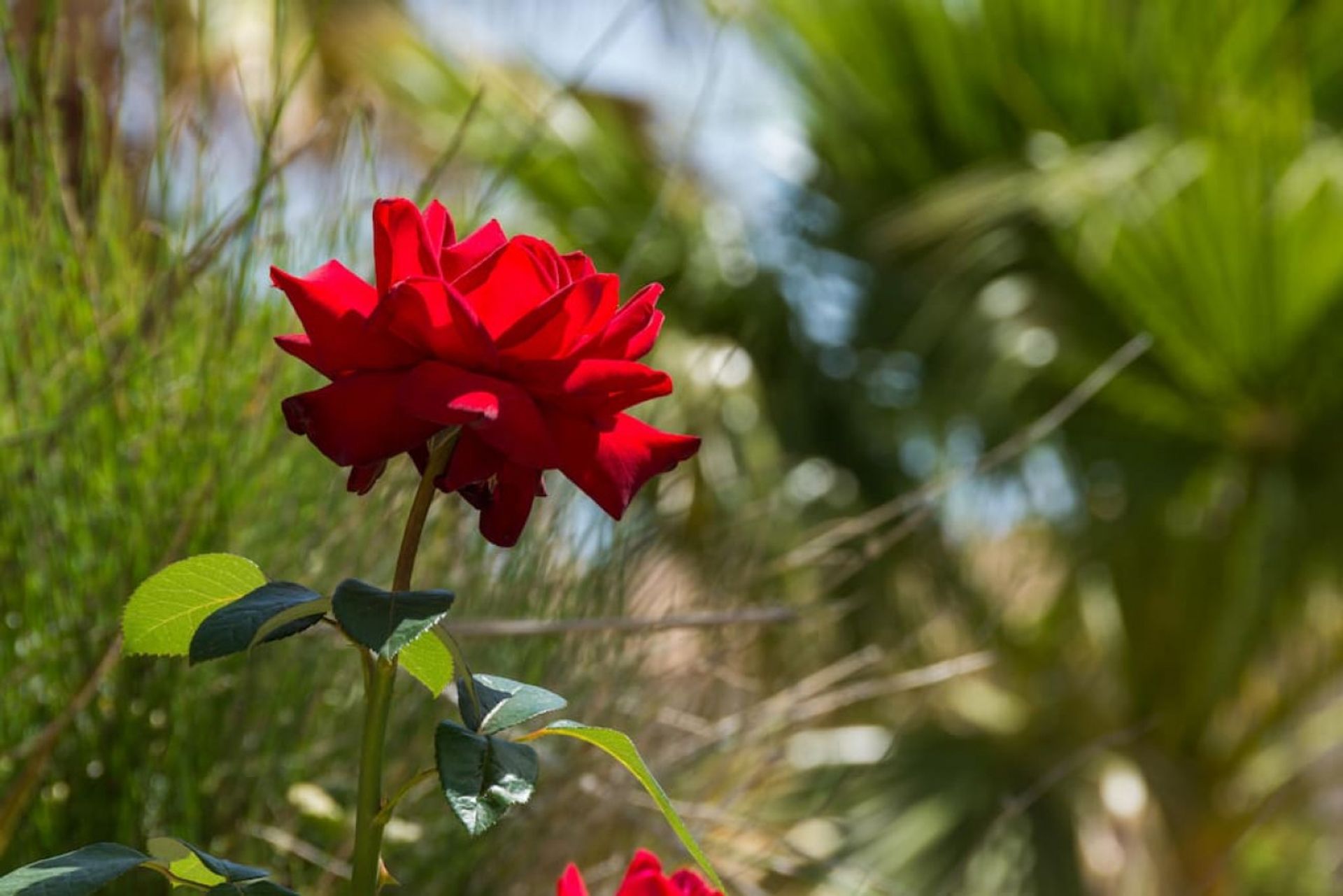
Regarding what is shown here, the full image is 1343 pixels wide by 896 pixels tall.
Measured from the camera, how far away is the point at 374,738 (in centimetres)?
39

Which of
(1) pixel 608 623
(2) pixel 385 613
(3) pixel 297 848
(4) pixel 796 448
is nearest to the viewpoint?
(2) pixel 385 613

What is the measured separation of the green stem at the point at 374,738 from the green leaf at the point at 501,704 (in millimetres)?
20

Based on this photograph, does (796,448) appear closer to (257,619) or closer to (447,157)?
(447,157)

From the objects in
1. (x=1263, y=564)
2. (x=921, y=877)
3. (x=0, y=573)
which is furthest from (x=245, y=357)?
(x=1263, y=564)

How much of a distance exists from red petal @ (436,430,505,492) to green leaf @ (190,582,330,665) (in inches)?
1.7

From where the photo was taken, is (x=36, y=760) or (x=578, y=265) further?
(x=36, y=760)

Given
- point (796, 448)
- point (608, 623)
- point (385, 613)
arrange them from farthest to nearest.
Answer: point (796, 448), point (608, 623), point (385, 613)

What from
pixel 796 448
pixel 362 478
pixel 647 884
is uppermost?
pixel 796 448

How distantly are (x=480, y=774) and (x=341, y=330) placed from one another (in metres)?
0.11

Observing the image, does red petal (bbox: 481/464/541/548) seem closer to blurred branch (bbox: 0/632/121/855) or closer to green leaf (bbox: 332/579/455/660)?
green leaf (bbox: 332/579/455/660)

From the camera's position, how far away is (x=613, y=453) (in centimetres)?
41

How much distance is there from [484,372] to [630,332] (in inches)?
1.5

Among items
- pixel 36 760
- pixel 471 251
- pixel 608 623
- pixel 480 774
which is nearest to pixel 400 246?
pixel 471 251

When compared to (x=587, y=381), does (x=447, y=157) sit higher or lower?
higher
